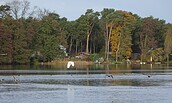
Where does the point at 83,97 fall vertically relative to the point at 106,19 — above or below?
below

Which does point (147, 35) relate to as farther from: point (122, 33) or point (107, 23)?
point (107, 23)

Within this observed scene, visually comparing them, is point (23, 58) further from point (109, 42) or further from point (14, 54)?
point (109, 42)

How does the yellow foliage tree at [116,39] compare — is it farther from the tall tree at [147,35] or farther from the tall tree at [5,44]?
the tall tree at [5,44]

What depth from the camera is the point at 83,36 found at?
371ft

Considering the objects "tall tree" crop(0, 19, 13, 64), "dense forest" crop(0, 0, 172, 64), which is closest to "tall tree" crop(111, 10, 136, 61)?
"dense forest" crop(0, 0, 172, 64)

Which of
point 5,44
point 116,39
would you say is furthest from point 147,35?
point 5,44

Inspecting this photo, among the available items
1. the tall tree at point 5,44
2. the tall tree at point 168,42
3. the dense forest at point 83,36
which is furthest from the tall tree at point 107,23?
the tall tree at point 5,44

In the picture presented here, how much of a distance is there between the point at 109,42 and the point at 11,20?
86.7ft

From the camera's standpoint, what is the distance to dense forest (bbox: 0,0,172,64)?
97.2 m

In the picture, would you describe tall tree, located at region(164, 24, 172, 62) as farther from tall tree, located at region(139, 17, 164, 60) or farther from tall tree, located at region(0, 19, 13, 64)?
tall tree, located at region(0, 19, 13, 64)

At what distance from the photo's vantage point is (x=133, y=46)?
118 metres

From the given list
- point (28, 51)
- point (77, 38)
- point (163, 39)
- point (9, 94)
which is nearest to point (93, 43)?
point (77, 38)

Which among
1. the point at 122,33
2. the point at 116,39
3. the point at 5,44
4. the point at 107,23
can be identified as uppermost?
the point at 107,23

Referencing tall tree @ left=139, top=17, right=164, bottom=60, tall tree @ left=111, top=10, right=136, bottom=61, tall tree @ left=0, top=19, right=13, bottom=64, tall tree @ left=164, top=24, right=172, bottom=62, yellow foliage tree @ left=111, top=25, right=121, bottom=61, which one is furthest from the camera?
tall tree @ left=139, top=17, right=164, bottom=60
